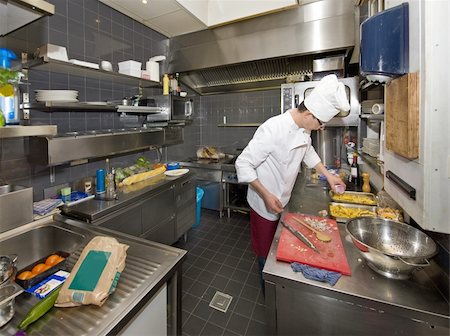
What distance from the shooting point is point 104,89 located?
2.33m

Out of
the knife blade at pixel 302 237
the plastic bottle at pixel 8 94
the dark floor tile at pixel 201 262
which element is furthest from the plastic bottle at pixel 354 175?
the plastic bottle at pixel 8 94

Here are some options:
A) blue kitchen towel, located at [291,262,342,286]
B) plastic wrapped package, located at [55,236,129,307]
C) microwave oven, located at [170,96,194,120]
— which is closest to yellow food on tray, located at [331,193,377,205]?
blue kitchen towel, located at [291,262,342,286]

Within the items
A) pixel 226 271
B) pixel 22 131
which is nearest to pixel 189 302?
pixel 226 271

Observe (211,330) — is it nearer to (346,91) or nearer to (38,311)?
(38,311)

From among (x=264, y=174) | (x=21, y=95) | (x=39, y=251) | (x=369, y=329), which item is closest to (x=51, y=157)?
(x=21, y=95)

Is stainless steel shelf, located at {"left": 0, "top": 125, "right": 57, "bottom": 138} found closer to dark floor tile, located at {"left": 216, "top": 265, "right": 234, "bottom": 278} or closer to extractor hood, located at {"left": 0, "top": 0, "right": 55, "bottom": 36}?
extractor hood, located at {"left": 0, "top": 0, "right": 55, "bottom": 36}

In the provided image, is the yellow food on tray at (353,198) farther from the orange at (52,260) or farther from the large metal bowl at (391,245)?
the orange at (52,260)

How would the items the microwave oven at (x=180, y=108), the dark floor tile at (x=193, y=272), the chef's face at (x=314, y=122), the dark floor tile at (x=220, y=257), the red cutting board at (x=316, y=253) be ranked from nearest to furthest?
the red cutting board at (x=316, y=253) → the chef's face at (x=314, y=122) → the dark floor tile at (x=193, y=272) → the dark floor tile at (x=220, y=257) → the microwave oven at (x=180, y=108)

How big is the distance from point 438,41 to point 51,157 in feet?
7.25

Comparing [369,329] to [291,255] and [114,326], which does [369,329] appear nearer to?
[291,255]

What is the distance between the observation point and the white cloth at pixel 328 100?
138 cm

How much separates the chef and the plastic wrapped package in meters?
0.93

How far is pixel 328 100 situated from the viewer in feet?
4.54

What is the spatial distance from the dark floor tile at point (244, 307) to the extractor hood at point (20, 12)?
226cm
